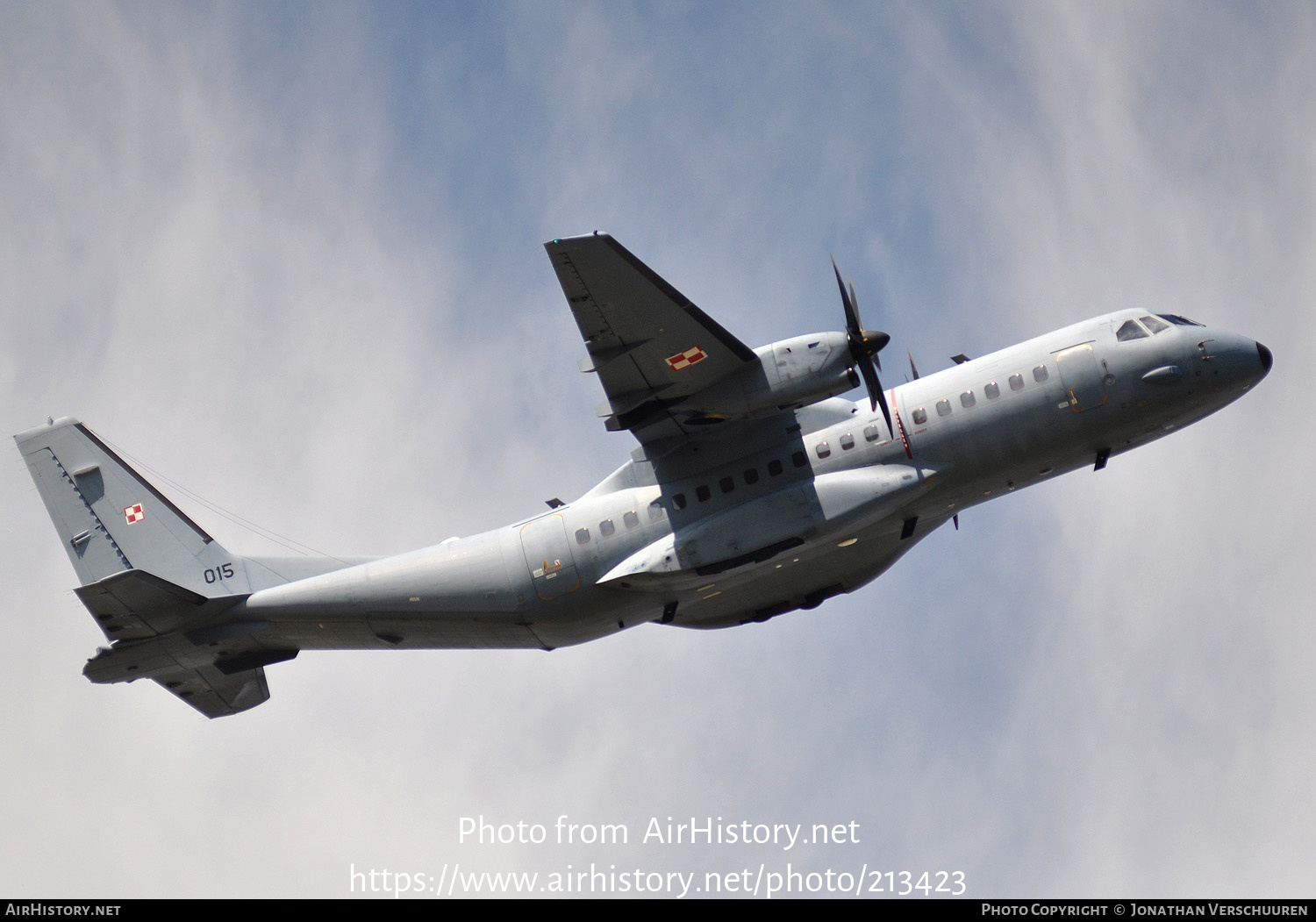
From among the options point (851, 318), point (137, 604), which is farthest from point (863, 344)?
point (137, 604)

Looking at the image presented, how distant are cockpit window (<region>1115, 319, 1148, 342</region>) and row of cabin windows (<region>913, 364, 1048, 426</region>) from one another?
81.9 inches

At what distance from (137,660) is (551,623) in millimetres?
10368

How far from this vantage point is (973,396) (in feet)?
89.8

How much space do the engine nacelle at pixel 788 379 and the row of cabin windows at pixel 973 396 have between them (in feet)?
6.90

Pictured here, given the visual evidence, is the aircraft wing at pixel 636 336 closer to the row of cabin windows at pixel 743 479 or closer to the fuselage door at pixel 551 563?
the row of cabin windows at pixel 743 479

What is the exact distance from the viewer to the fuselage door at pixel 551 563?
28.1 metres

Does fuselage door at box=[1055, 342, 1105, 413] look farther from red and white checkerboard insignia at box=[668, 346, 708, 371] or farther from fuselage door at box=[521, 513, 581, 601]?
fuselage door at box=[521, 513, 581, 601]

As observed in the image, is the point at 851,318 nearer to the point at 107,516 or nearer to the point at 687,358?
the point at 687,358

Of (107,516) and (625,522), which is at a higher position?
(107,516)

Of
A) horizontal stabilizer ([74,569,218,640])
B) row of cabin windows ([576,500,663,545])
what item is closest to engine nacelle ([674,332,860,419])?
row of cabin windows ([576,500,663,545])

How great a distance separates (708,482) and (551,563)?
165 inches

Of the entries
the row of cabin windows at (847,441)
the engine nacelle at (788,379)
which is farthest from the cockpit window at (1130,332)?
the engine nacelle at (788,379)

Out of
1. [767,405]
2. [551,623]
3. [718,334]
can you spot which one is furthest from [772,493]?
[551,623]
